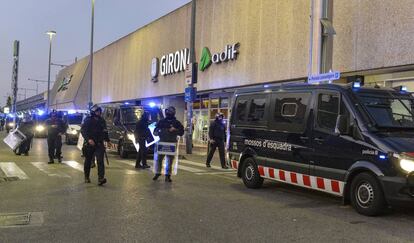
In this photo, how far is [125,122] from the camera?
744 inches

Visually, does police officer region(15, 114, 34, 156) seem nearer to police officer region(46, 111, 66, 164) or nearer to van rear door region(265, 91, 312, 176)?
police officer region(46, 111, 66, 164)

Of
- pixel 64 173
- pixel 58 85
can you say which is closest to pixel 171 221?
pixel 64 173

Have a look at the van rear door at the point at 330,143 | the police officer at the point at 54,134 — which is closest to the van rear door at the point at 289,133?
the van rear door at the point at 330,143

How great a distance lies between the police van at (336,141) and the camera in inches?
Answer: 309

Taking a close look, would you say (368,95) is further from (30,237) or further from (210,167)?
(210,167)

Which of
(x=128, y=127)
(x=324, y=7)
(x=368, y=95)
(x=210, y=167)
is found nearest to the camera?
(x=368, y=95)

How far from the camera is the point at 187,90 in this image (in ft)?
73.2

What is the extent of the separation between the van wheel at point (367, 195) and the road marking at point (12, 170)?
8010 millimetres

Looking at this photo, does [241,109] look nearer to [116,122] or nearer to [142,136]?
[142,136]

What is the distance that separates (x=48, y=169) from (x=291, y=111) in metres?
7.84

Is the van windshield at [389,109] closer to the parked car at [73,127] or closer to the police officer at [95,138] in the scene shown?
the police officer at [95,138]

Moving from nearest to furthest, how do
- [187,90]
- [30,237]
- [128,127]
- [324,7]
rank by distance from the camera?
[30,237] → [324,7] → [128,127] → [187,90]

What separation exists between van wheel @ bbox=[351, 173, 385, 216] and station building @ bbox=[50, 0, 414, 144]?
22.8ft

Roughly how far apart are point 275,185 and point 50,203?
505cm
